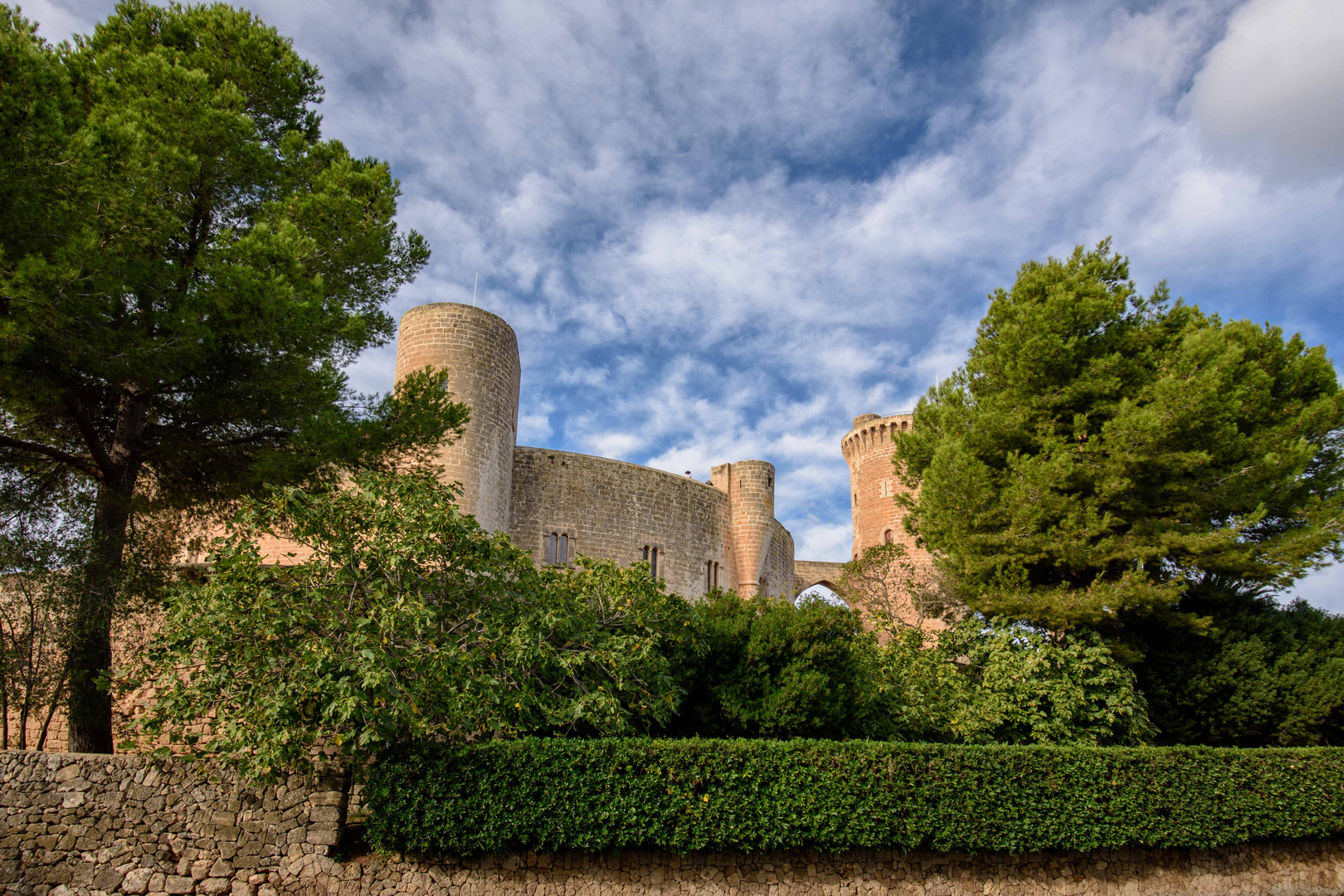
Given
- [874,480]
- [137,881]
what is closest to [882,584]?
[874,480]

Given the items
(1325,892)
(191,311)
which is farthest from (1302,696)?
(191,311)

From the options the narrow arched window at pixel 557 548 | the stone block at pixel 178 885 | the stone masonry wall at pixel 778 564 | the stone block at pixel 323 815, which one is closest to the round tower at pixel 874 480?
the stone masonry wall at pixel 778 564

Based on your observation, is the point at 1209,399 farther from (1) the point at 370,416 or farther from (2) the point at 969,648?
(1) the point at 370,416

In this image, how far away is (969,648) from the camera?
13.9 m

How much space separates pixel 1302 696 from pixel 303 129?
19706 millimetres

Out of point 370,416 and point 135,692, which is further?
point 135,692

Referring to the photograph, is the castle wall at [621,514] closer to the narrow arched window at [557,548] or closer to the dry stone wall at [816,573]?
the narrow arched window at [557,548]

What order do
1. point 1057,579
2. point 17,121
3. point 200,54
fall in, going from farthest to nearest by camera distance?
point 1057,579, point 200,54, point 17,121

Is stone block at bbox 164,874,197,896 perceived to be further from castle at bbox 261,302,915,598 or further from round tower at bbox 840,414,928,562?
round tower at bbox 840,414,928,562

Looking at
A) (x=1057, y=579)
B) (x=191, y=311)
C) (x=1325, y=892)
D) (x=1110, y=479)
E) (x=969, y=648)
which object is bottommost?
(x=1325, y=892)

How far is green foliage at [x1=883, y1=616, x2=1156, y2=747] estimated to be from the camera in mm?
12508

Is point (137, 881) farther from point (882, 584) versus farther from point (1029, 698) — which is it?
point (882, 584)

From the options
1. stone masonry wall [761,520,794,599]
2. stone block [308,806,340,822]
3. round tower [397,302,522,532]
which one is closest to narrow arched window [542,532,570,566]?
round tower [397,302,522,532]

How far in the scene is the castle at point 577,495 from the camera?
57.0ft
